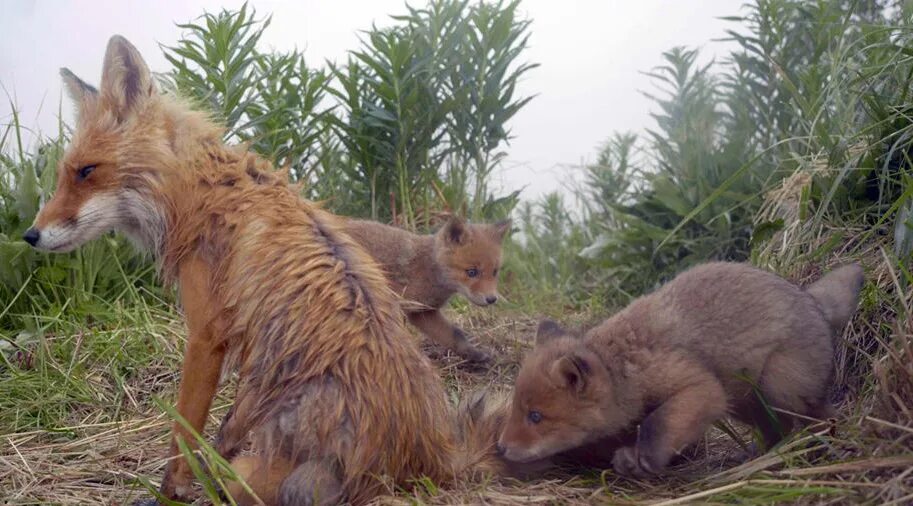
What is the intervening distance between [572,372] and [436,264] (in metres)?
2.73

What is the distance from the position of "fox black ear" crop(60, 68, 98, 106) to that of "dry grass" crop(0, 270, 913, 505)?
157cm

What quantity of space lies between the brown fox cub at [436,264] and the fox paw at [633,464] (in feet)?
7.27

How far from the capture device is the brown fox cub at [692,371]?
10.5 ft

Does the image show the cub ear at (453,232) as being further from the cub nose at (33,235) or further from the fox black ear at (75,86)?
the cub nose at (33,235)

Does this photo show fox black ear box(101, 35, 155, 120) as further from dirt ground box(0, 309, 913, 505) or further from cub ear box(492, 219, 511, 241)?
cub ear box(492, 219, 511, 241)

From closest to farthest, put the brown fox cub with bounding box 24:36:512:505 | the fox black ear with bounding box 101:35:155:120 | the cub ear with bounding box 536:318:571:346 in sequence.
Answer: the brown fox cub with bounding box 24:36:512:505 < the fox black ear with bounding box 101:35:155:120 < the cub ear with bounding box 536:318:571:346

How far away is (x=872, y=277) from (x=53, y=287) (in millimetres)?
4652

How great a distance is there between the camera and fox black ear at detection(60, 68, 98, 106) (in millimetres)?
3541

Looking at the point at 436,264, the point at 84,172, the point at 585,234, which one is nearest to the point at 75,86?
the point at 84,172

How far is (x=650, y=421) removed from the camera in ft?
10.3

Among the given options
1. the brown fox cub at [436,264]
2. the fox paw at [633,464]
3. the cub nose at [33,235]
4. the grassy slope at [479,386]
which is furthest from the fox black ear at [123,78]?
the fox paw at [633,464]

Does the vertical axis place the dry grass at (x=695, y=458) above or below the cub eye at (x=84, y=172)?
below

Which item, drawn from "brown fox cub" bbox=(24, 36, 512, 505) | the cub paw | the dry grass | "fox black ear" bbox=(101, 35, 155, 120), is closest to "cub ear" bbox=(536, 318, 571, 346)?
"brown fox cub" bbox=(24, 36, 512, 505)

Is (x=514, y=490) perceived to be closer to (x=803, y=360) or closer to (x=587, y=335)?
(x=587, y=335)
